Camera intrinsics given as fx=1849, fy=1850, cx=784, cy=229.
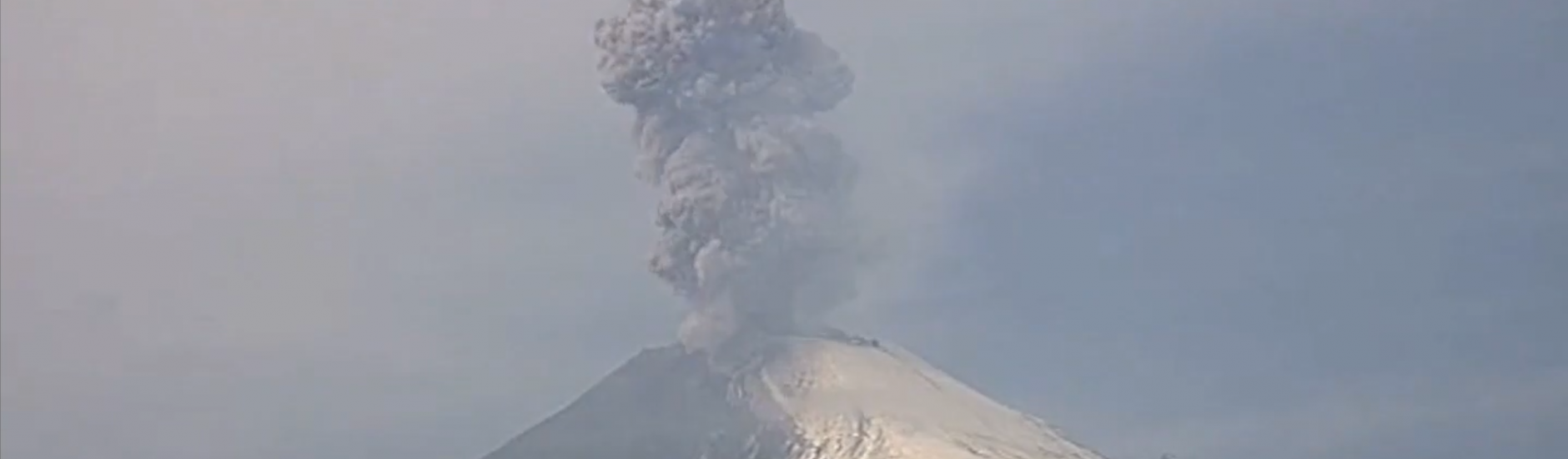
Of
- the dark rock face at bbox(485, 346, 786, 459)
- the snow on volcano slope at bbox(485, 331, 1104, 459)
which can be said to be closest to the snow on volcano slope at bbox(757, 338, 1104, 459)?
the snow on volcano slope at bbox(485, 331, 1104, 459)

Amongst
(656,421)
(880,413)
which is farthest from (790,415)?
(656,421)

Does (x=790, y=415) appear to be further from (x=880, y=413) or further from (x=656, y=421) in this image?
(x=656, y=421)

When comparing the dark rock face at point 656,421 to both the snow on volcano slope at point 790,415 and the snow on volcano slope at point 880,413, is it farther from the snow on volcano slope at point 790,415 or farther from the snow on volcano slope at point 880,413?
the snow on volcano slope at point 880,413

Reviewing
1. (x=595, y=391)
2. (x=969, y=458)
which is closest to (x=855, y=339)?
(x=969, y=458)

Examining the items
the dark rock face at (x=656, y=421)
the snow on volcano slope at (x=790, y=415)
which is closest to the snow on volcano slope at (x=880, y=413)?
the snow on volcano slope at (x=790, y=415)

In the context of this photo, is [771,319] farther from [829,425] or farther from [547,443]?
[547,443]

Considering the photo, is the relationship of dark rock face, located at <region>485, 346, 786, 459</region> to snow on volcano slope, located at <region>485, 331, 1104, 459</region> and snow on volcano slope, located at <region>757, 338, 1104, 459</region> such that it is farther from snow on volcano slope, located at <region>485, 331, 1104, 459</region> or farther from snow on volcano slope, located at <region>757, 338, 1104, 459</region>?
snow on volcano slope, located at <region>757, 338, 1104, 459</region>
